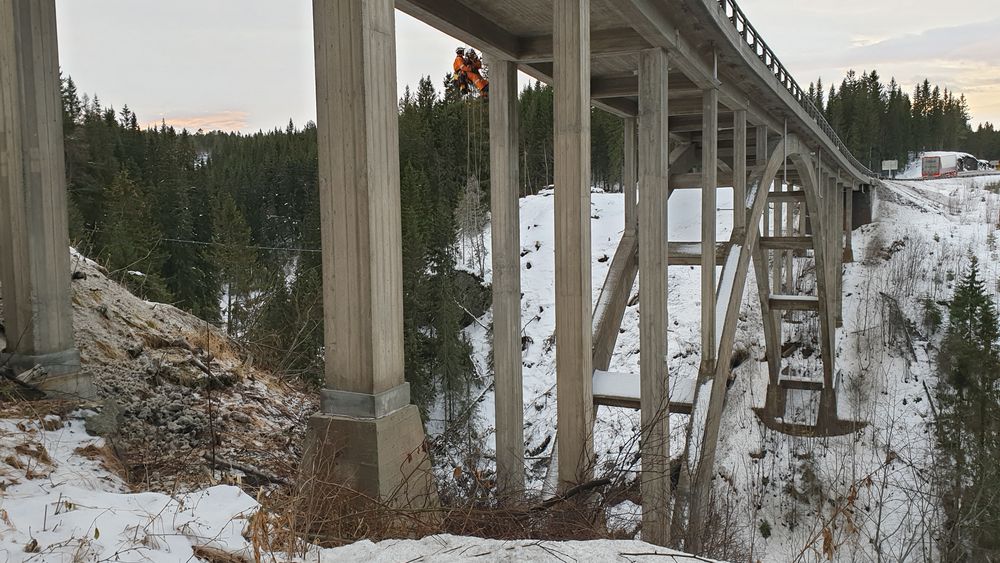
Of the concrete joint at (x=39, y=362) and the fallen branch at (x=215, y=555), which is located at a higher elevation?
the concrete joint at (x=39, y=362)

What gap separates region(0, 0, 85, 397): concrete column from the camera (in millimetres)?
5430

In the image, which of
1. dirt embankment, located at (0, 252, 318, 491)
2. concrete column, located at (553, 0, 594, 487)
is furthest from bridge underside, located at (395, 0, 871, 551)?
dirt embankment, located at (0, 252, 318, 491)

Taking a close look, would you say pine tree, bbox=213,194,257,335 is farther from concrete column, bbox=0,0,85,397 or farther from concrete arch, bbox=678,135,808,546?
concrete column, bbox=0,0,85,397

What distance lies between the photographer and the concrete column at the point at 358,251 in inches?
162

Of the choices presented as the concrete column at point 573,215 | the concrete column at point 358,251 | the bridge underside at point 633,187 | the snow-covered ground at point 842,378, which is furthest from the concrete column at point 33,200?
the snow-covered ground at point 842,378

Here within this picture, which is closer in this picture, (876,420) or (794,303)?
(794,303)

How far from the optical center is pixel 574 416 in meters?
7.59

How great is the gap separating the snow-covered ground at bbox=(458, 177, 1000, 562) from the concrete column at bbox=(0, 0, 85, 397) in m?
5.86

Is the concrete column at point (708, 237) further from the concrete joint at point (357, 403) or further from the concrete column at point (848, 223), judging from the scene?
the concrete column at point (848, 223)

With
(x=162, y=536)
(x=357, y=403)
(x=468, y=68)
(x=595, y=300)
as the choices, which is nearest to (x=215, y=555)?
(x=162, y=536)

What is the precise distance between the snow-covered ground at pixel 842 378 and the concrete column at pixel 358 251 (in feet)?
9.17

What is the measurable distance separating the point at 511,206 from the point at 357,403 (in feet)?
19.8

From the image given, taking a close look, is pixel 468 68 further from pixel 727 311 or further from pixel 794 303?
pixel 727 311

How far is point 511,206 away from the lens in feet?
32.3
